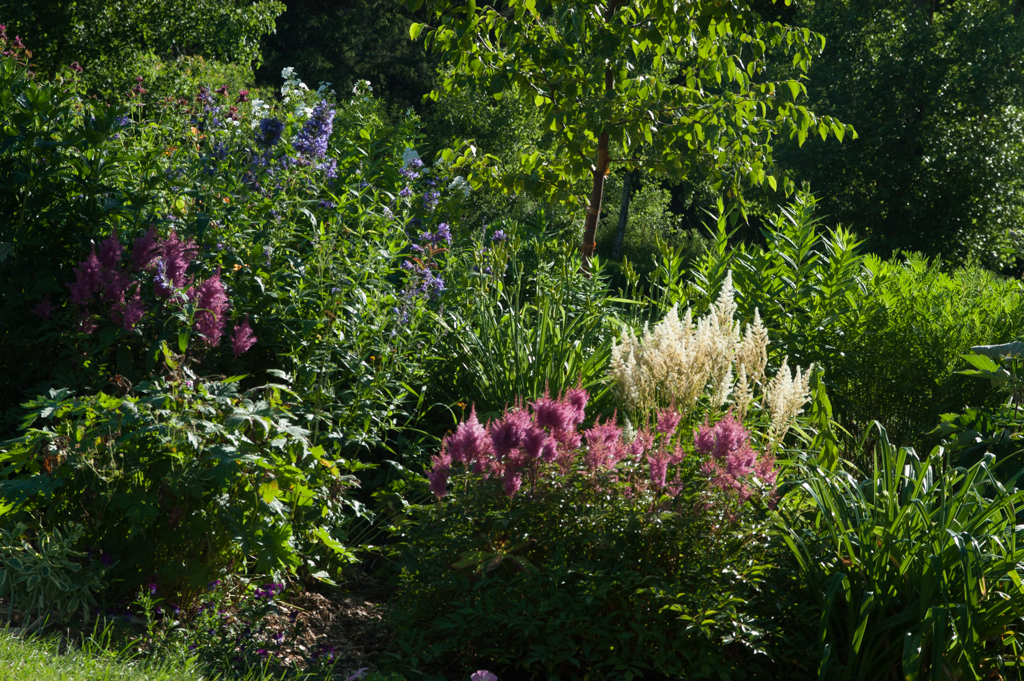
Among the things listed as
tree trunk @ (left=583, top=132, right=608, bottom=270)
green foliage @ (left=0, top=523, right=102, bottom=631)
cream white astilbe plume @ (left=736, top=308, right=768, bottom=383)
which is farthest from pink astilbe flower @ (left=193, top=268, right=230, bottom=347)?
tree trunk @ (left=583, top=132, right=608, bottom=270)

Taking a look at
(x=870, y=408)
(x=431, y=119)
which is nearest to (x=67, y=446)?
(x=870, y=408)

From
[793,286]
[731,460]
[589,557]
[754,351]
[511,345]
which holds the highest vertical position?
Result: [793,286]

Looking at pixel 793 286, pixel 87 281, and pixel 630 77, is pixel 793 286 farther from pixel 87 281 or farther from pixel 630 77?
pixel 87 281

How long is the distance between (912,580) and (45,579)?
302 cm

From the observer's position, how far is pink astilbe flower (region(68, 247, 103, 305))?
351cm

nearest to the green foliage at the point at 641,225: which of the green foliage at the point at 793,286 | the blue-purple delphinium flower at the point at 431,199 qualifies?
Result: the green foliage at the point at 793,286

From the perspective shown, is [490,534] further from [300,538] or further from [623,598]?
[300,538]

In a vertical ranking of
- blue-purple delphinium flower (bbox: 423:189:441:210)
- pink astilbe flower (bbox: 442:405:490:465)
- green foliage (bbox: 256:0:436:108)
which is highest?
green foliage (bbox: 256:0:436:108)

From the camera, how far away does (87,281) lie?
139 inches

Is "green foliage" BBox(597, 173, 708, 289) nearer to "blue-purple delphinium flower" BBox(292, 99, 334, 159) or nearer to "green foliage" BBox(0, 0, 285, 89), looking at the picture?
"green foliage" BBox(0, 0, 285, 89)

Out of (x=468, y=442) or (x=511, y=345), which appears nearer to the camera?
(x=468, y=442)

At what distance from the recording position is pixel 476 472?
3121mm

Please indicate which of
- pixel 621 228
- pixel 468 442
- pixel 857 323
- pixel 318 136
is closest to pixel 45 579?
pixel 468 442

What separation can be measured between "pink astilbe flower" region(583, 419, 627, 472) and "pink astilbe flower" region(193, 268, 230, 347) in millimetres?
1481
